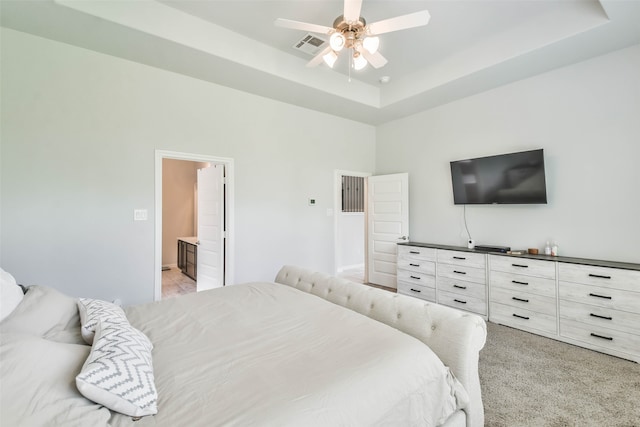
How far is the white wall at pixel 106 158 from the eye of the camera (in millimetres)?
2625

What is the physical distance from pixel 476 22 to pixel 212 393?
384 centimetres

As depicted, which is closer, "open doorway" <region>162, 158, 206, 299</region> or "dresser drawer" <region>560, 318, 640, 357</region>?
"dresser drawer" <region>560, 318, 640, 357</region>

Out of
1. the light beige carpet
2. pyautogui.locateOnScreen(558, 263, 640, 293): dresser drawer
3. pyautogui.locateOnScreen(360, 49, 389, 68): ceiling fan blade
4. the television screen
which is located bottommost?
the light beige carpet

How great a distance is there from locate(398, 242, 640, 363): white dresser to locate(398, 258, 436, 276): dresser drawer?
0.05 feet

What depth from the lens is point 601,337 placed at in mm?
2686

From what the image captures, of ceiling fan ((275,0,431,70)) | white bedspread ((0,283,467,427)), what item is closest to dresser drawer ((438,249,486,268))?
white bedspread ((0,283,467,427))

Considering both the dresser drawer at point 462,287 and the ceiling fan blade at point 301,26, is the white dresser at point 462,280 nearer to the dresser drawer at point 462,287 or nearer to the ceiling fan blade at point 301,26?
the dresser drawer at point 462,287

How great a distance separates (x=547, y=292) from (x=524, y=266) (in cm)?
32

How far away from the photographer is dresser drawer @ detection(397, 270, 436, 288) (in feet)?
13.3

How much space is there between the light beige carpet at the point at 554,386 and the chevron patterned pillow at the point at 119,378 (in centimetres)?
198

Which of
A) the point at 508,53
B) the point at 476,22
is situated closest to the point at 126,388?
the point at 476,22

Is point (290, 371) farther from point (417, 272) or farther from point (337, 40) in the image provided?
point (417, 272)

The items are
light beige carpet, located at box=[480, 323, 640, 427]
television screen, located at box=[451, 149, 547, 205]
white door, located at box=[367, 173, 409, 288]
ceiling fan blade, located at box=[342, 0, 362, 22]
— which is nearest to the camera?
light beige carpet, located at box=[480, 323, 640, 427]

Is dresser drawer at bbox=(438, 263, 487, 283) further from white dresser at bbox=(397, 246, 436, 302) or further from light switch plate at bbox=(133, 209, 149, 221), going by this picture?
light switch plate at bbox=(133, 209, 149, 221)
